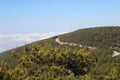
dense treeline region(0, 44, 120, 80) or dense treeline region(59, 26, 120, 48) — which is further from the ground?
dense treeline region(0, 44, 120, 80)

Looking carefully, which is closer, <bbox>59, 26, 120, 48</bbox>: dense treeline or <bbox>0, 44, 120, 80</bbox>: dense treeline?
<bbox>0, 44, 120, 80</bbox>: dense treeline

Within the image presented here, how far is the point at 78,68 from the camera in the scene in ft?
135

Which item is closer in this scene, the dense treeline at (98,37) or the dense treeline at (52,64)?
the dense treeline at (52,64)

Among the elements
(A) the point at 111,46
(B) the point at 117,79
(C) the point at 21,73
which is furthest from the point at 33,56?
(A) the point at 111,46

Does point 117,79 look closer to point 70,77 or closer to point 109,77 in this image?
point 109,77

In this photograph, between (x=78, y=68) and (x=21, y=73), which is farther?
(x=78, y=68)

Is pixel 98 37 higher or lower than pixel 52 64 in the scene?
lower

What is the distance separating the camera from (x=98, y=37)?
14062 cm

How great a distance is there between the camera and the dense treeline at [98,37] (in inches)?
5184

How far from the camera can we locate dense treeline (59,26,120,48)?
131675 millimetres

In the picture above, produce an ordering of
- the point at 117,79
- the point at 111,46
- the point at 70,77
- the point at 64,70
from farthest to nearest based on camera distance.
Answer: the point at 111,46
the point at 117,79
the point at 64,70
the point at 70,77

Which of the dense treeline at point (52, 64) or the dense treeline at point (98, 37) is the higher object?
the dense treeline at point (52, 64)

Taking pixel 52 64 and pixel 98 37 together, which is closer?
pixel 52 64

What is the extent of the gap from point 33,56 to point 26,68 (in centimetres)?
177
